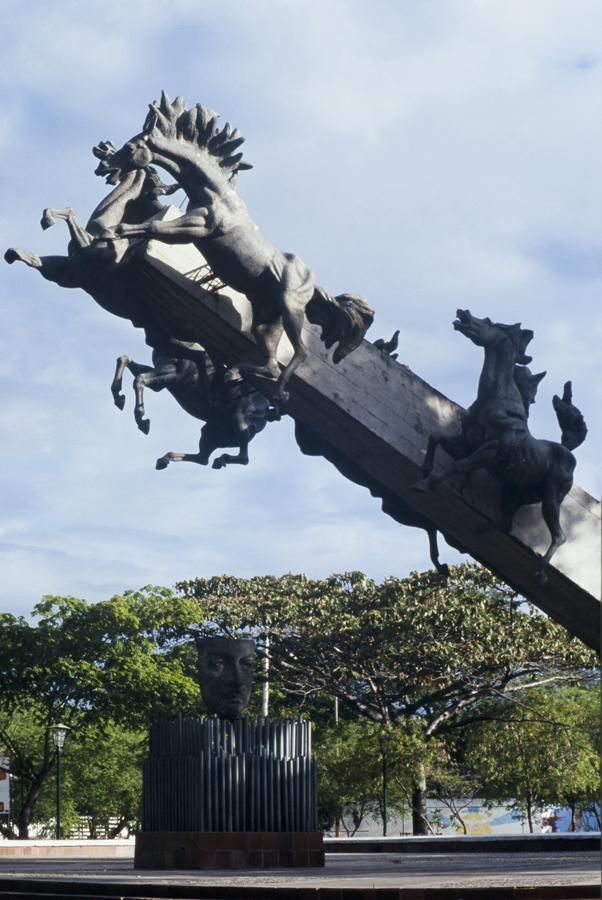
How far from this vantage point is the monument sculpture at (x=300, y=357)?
12.5 meters

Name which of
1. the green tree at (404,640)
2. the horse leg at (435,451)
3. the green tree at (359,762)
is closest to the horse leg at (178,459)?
the horse leg at (435,451)

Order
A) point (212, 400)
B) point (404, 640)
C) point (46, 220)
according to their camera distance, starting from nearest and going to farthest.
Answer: point (46, 220) → point (212, 400) → point (404, 640)

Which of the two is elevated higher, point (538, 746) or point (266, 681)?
point (266, 681)

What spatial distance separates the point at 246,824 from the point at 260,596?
23923 mm

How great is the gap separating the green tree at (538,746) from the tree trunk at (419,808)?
11.9 feet

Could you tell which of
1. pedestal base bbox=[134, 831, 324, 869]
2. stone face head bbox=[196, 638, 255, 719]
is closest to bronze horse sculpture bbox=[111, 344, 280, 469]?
stone face head bbox=[196, 638, 255, 719]

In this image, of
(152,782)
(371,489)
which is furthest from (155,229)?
(152,782)

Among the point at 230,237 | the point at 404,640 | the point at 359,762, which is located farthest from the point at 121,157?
the point at 359,762

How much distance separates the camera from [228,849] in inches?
544

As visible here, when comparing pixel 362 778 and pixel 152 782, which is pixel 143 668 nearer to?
pixel 362 778

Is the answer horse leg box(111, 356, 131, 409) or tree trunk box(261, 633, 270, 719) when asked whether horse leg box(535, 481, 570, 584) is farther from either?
tree trunk box(261, 633, 270, 719)

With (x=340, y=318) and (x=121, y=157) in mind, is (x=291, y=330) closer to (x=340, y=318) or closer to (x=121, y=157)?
(x=340, y=318)

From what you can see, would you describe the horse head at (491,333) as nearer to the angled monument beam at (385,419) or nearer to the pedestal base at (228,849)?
the angled monument beam at (385,419)

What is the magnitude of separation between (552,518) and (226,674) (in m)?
5.31
